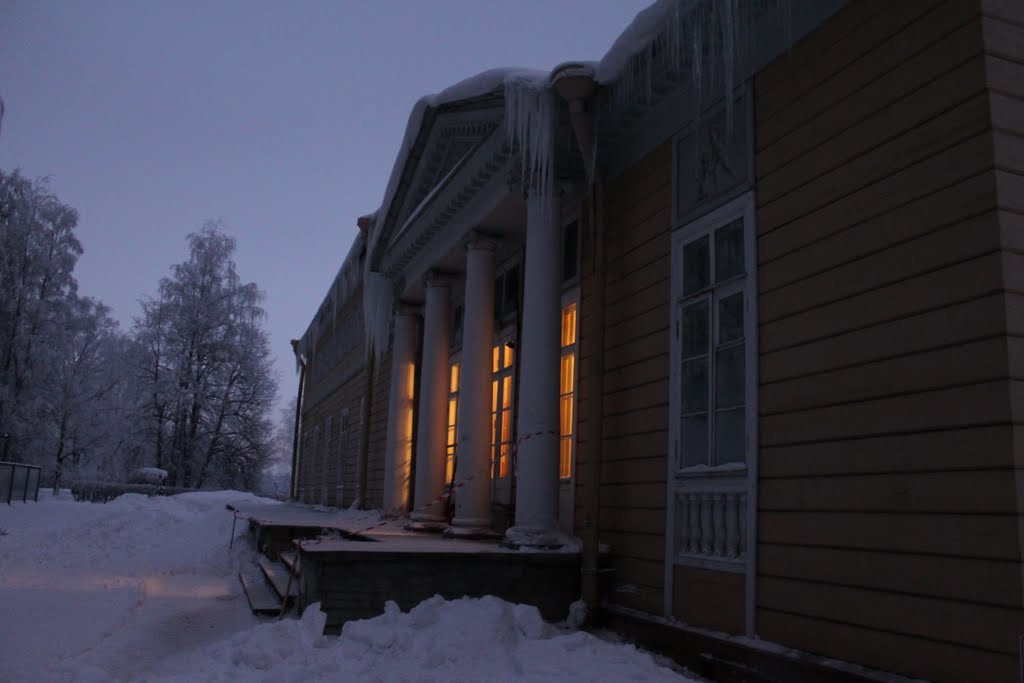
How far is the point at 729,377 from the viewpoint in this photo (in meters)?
5.11

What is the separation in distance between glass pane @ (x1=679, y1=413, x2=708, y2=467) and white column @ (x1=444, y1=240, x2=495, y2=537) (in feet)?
9.63

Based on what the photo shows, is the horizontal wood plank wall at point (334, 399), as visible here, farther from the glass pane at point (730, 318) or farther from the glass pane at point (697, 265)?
the glass pane at point (730, 318)

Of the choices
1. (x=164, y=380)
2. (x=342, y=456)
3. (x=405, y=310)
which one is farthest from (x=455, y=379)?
(x=164, y=380)

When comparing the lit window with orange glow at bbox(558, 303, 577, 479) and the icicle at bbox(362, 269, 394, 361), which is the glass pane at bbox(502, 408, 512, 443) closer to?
the lit window with orange glow at bbox(558, 303, 577, 479)

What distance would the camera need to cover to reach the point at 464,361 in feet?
27.8

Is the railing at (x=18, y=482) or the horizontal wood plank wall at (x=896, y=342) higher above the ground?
the horizontal wood plank wall at (x=896, y=342)

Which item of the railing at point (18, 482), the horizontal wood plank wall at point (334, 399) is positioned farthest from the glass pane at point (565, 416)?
the railing at point (18, 482)

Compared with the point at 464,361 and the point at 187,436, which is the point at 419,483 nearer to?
the point at 464,361

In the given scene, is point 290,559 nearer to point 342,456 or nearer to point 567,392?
point 567,392

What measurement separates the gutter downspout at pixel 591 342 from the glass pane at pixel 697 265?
90cm

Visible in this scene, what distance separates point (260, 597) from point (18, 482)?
57.9 ft

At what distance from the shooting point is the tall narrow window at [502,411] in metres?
8.69

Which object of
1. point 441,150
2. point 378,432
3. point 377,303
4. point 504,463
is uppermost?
point 441,150

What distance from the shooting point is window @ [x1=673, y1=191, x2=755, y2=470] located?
4988mm
